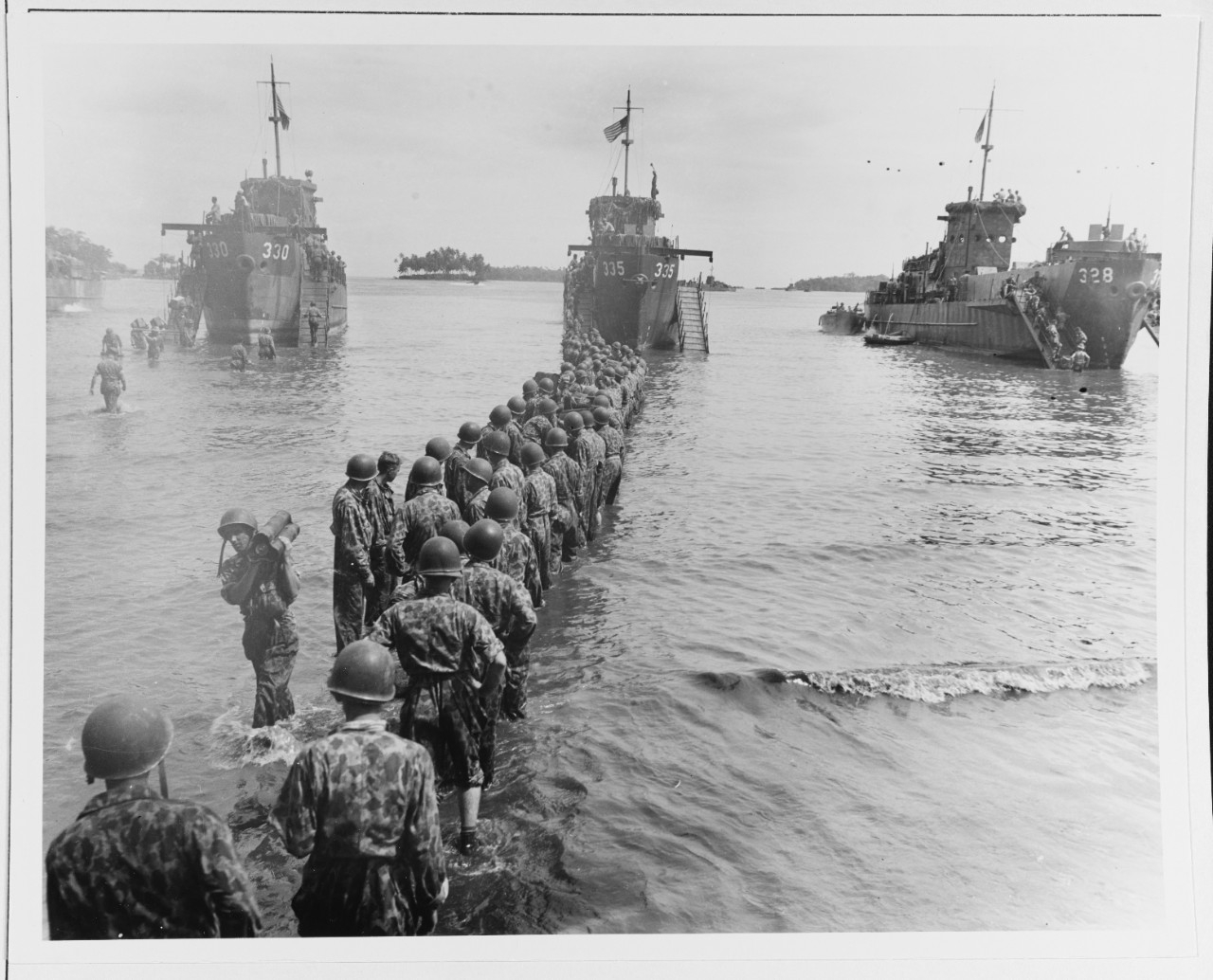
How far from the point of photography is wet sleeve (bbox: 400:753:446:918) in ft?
9.43

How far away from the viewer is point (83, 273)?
18.3 ft

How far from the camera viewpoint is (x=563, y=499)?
7277mm

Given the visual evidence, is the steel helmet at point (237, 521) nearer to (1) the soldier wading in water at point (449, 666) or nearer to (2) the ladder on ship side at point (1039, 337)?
(1) the soldier wading in water at point (449, 666)

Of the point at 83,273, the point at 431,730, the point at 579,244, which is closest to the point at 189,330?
the point at 83,273

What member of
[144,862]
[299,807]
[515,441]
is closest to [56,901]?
[144,862]

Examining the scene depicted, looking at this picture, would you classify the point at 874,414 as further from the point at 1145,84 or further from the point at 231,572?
the point at 231,572

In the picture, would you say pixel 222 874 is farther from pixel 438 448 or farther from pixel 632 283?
pixel 632 283

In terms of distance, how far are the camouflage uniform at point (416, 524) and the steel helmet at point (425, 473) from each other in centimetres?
8

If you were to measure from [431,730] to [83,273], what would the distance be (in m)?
3.92

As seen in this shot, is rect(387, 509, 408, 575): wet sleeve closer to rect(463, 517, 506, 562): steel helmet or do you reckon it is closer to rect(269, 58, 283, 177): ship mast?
rect(463, 517, 506, 562): steel helmet

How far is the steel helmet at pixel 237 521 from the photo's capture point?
14.2 feet

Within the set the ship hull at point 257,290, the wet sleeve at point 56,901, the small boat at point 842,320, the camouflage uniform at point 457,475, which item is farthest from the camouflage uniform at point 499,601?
the small boat at point 842,320

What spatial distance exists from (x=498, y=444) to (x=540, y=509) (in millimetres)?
644

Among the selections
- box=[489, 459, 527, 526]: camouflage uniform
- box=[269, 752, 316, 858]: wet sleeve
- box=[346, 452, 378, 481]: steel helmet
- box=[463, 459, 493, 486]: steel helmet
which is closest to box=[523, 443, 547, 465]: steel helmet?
box=[489, 459, 527, 526]: camouflage uniform
